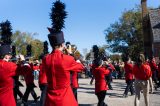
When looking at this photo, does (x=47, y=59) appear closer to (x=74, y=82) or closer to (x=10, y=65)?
(x=10, y=65)

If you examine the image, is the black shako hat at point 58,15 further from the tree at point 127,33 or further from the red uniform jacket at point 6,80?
the tree at point 127,33

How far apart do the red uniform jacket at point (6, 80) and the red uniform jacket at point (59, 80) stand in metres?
1.50

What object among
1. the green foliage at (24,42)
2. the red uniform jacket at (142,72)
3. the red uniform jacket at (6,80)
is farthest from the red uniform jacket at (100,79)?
the green foliage at (24,42)

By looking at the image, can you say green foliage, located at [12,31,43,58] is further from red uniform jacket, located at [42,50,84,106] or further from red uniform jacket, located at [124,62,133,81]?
red uniform jacket, located at [42,50,84,106]

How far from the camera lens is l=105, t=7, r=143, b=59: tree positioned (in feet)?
225

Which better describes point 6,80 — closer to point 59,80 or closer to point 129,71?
point 59,80

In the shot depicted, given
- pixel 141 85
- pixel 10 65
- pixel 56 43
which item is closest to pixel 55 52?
pixel 56 43

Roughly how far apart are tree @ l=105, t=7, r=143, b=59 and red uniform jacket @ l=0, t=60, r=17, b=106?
196 ft

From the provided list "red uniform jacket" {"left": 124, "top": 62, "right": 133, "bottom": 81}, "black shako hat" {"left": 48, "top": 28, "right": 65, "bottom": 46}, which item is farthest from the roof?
"black shako hat" {"left": 48, "top": 28, "right": 65, "bottom": 46}

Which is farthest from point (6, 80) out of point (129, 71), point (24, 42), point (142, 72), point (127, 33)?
point (24, 42)

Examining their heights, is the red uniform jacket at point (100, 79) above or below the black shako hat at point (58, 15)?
below

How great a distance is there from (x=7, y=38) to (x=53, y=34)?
14431mm

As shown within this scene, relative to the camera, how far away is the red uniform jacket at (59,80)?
6.33 m

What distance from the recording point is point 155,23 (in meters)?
52.7
